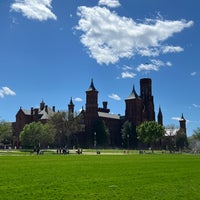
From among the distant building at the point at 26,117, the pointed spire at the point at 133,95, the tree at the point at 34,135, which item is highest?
the pointed spire at the point at 133,95

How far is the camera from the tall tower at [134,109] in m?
166

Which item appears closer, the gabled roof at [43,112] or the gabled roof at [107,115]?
the gabled roof at [43,112]

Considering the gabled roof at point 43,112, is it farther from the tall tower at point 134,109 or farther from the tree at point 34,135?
the tree at point 34,135

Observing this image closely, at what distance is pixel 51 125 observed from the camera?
119 m

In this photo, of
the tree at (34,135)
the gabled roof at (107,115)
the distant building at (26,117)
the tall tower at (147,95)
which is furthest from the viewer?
the tall tower at (147,95)

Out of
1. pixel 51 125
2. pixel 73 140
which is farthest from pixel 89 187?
pixel 73 140

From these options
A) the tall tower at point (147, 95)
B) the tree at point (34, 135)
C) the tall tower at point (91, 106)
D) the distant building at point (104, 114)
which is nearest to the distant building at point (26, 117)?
the distant building at point (104, 114)

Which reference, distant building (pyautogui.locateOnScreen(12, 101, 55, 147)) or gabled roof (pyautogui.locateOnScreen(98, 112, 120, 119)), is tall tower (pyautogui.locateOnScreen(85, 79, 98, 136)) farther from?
distant building (pyautogui.locateOnScreen(12, 101, 55, 147))

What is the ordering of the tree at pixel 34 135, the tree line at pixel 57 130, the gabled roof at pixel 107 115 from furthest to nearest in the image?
1. the gabled roof at pixel 107 115
2. the tree line at pixel 57 130
3. the tree at pixel 34 135

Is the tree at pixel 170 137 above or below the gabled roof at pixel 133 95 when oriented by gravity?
below

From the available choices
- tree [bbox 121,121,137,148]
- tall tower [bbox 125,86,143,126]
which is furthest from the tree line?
tall tower [bbox 125,86,143,126]

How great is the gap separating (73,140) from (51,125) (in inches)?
1419

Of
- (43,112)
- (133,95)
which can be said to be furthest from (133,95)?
(43,112)

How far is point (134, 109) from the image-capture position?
167 meters
